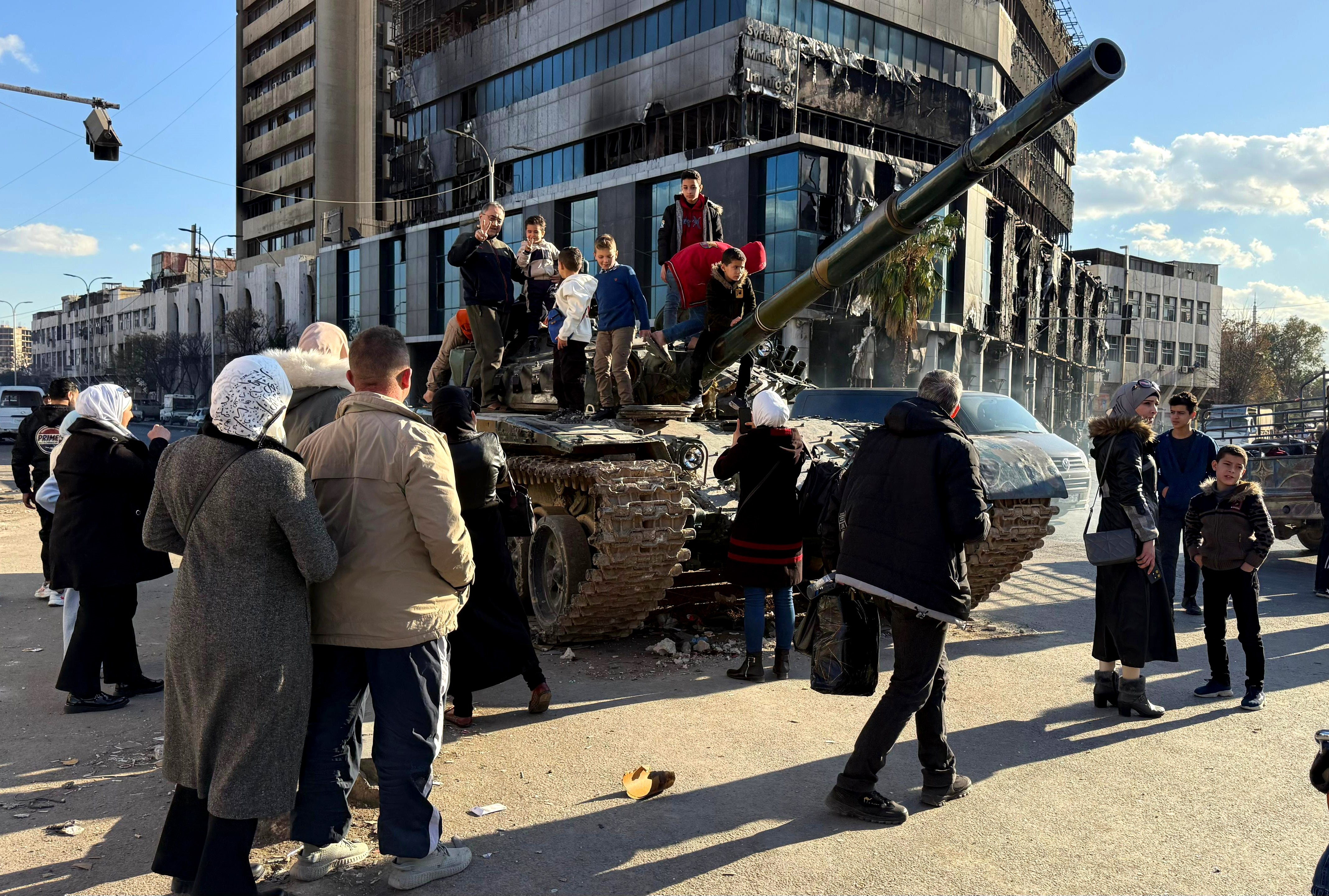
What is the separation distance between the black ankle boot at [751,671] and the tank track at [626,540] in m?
0.74

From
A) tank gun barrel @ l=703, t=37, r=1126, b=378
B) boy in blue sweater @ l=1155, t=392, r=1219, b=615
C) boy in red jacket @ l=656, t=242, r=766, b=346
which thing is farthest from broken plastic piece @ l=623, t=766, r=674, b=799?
boy in blue sweater @ l=1155, t=392, r=1219, b=615

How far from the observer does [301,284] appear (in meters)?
56.7

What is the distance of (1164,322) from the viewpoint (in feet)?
226

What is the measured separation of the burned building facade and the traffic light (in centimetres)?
1302

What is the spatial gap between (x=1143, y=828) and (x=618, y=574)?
3.34m

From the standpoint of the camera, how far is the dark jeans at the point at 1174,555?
26.8ft

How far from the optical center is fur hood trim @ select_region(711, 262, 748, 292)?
7.72 meters

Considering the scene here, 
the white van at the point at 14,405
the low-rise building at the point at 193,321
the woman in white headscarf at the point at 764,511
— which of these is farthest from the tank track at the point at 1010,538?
the low-rise building at the point at 193,321

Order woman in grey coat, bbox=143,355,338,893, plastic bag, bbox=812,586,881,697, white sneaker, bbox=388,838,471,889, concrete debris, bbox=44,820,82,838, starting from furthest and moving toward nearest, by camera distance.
Answer: plastic bag, bbox=812,586,881,697 → concrete debris, bbox=44,820,82,838 → white sneaker, bbox=388,838,471,889 → woman in grey coat, bbox=143,355,338,893

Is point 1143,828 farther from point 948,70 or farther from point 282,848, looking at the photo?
point 948,70

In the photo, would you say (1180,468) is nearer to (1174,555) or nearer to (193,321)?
(1174,555)

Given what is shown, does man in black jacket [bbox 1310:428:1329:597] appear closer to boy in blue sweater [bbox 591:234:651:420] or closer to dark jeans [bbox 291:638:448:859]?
boy in blue sweater [bbox 591:234:651:420]

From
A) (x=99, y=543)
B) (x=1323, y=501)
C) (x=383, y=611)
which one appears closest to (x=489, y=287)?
(x=99, y=543)

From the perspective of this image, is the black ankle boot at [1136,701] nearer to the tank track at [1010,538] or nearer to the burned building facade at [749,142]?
the tank track at [1010,538]
